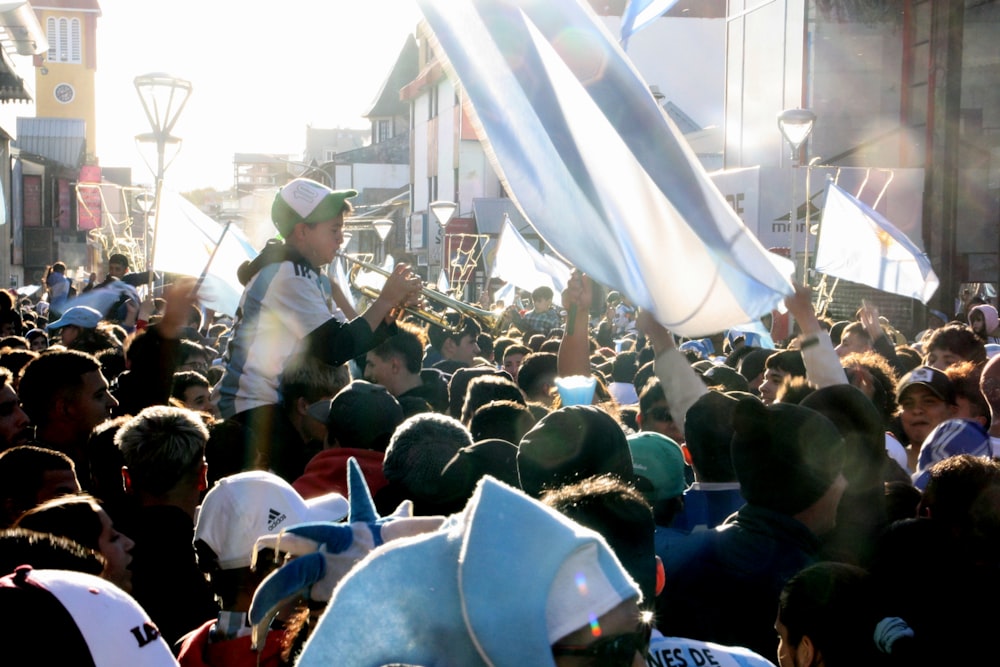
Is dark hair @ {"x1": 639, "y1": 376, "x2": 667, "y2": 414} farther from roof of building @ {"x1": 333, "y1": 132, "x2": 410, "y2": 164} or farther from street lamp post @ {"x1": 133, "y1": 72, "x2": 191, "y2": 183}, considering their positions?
roof of building @ {"x1": 333, "y1": 132, "x2": 410, "y2": 164}

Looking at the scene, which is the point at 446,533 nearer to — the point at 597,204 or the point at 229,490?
the point at 229,490

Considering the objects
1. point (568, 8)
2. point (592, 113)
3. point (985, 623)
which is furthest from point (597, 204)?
point (985, 623)

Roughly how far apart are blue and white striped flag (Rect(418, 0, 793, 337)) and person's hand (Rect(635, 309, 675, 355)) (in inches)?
16.4

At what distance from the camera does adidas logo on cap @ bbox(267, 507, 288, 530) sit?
3180mm

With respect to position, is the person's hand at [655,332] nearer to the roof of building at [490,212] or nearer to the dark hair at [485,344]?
the dark hair at [485,344]

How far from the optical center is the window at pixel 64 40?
3559 inches

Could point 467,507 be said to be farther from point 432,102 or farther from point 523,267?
point 432,102

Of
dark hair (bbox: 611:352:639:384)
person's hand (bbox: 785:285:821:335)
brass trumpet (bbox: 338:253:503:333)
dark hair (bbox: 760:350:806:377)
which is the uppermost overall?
person's hand (bbox: 785:285:821:335)

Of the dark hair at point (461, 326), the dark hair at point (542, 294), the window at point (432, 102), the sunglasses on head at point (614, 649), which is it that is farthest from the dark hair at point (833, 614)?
the window at point (432, 102)

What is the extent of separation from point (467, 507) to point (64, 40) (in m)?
98.8

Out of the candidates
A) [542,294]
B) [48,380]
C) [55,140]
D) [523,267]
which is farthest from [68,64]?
[48,380]

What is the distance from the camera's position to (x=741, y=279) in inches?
156

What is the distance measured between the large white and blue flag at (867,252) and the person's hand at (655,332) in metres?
7.38

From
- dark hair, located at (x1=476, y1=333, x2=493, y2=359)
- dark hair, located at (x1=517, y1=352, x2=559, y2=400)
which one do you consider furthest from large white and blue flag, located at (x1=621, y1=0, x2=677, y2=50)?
dark hair, located at (x1=476, y1=333, x2=493, y2=359)
